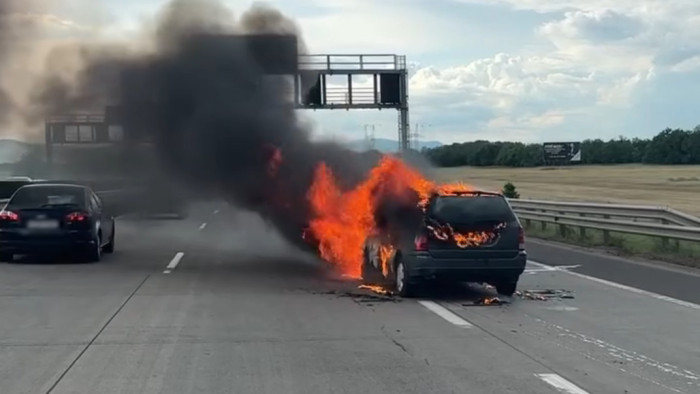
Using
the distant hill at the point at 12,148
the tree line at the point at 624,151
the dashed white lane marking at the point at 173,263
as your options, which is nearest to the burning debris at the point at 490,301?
the dashed white lane marking at the point at 173,263

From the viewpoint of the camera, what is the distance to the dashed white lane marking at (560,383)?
7.05m

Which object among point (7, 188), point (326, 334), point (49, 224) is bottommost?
point (326, 334)

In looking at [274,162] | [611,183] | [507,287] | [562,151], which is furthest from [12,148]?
[562,151]

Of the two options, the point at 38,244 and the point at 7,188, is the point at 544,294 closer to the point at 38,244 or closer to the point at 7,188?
the point at 38,244

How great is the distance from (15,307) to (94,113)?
11500mm

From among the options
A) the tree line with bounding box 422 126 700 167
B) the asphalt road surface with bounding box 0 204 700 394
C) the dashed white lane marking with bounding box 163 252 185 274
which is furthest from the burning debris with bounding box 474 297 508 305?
the tree line with bounding box 422 126 700 167

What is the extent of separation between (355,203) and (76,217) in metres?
5.79

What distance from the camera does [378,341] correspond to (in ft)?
30.4

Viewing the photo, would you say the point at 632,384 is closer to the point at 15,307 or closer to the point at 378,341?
the point at 378,341

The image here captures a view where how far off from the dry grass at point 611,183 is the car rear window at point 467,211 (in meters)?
17.8

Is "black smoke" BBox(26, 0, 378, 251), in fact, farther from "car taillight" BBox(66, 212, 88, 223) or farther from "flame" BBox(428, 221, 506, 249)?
"flame" BBox(428, 221, 506, 249)

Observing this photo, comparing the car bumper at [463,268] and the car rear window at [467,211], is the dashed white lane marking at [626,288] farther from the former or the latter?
the car rear window at [467,211]

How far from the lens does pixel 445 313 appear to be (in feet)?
36.8

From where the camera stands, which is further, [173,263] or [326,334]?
[173,263]
